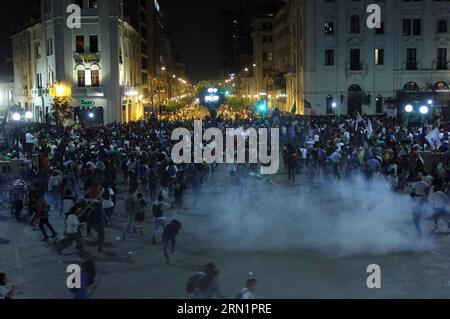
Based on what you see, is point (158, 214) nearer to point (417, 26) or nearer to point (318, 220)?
point (318, 220)

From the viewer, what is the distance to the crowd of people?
15195mm

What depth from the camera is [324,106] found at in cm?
6091

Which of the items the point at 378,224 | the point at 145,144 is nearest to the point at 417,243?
the point at 378,224

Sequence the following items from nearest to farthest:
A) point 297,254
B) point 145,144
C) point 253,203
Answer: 1. point 297,254
2. point 253,203
3. point 145,144

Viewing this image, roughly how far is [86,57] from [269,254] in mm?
42243

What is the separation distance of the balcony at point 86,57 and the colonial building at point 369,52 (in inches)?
758

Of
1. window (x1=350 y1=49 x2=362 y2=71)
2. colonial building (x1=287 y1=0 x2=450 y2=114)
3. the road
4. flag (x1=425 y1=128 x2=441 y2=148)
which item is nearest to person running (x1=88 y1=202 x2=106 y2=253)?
the road

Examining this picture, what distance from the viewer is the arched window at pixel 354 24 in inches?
2371

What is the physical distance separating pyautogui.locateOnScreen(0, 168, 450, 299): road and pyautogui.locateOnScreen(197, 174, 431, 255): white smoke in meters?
0.03

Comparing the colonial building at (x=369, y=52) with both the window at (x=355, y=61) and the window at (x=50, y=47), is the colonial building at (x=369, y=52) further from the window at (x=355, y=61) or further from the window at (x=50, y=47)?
the window at (x=50, y=47)

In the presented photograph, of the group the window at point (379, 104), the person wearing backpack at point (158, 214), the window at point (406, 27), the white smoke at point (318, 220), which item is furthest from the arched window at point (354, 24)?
the person wearing backpack at point (158, 214)

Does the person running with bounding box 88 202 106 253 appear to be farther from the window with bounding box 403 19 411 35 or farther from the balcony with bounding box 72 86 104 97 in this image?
the window with bounding box 403 19 411 35
